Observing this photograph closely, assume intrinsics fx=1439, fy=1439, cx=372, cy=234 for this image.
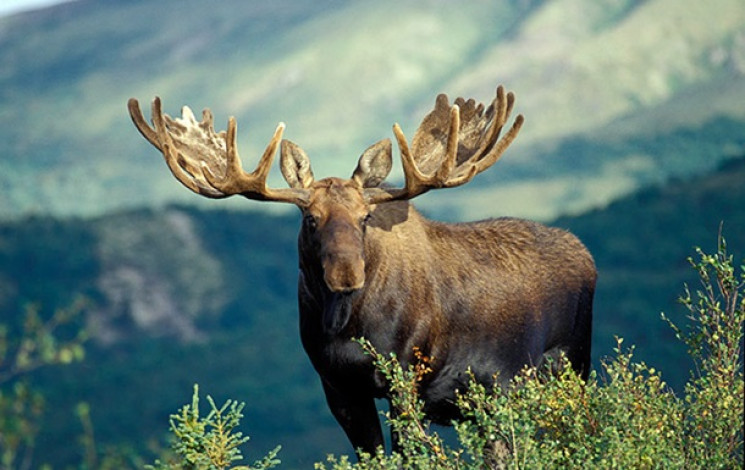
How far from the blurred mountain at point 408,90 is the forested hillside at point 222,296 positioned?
2548 centimetres

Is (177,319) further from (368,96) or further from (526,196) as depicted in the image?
(368,96)

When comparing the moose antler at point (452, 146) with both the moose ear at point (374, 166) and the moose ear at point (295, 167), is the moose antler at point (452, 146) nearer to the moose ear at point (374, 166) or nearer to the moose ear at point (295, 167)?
the moose ear at point (374, 166)

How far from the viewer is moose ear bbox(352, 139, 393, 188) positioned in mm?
10266

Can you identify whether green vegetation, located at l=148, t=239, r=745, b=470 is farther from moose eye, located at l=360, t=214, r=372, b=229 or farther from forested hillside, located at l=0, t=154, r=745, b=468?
forested hillside, located at l=0, t=154, r=745, b=468

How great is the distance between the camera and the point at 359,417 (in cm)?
1016

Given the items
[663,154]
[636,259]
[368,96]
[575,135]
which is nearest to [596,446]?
[636,259]

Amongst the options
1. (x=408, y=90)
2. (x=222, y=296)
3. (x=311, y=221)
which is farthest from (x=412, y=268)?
(x=408, y=90)

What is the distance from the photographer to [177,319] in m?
62.3

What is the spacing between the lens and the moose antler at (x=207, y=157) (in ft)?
33.1

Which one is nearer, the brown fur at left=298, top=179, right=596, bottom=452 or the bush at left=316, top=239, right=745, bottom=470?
the bush at left=316, top=239, right=745, bottom=470

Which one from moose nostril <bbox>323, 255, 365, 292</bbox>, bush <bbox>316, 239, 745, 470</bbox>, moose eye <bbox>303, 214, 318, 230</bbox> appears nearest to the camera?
bush <bbox>316, 239, 745, 470</bbox>

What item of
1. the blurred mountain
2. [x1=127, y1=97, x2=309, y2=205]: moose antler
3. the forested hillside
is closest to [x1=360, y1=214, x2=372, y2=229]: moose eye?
[x1=127, y1=97, x2=309, y2=205]: moose antler

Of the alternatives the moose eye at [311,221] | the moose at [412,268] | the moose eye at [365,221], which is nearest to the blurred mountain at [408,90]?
the moose at [412,268]

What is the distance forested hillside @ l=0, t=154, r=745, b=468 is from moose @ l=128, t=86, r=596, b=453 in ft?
75.4
